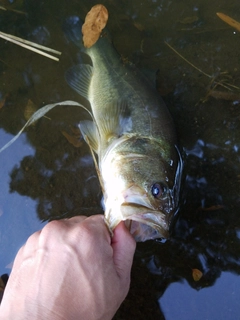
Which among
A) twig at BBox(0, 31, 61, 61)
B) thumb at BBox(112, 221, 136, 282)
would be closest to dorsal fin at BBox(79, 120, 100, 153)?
twig at BBox(0, 31, 61, 61)

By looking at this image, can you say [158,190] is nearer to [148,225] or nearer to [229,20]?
[148,225]

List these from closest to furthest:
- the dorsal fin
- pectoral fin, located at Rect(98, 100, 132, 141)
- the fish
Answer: the fish → pectoral fin, located at Rect(98, 100, 132, 141) → the dorsal fin

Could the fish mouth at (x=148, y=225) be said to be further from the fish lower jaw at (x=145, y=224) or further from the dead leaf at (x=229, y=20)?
the dead leaf at (x=229, y=20)

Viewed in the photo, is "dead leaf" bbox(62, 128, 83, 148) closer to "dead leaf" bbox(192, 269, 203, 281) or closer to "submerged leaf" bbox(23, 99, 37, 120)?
"submerged leaf" bbox(23, 99, 37, 120)

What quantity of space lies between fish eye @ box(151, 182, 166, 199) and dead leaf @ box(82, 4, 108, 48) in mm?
1716

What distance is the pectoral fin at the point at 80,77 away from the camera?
11.0ft

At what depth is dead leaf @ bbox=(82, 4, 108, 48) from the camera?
11.4ft

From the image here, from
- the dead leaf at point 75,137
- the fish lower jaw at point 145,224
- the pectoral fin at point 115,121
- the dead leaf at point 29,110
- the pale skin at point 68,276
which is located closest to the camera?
the pale skin at point 68,276

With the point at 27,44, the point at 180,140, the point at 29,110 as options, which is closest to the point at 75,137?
the point at 29,110

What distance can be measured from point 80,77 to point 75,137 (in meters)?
0.58

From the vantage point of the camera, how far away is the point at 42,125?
11.3 feet

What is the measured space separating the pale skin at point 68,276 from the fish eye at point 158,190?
574mm

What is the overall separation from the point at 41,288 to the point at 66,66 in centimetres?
248

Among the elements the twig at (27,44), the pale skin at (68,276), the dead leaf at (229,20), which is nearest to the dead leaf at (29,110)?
the twig at (27,44)
